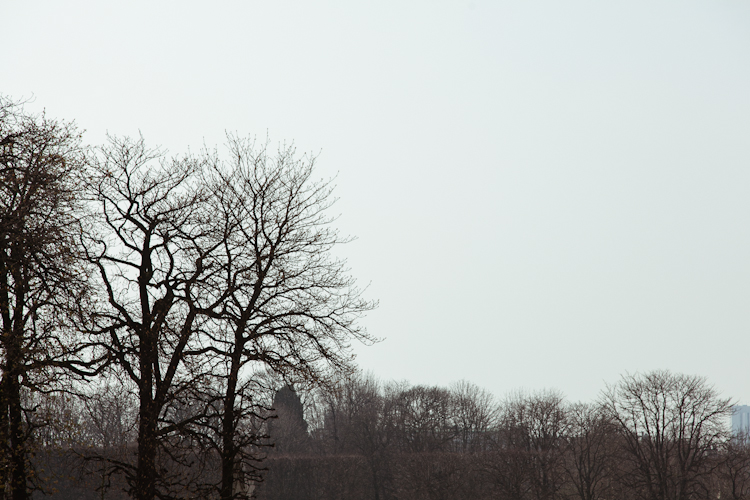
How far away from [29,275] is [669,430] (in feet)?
161

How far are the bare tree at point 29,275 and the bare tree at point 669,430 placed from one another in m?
45.9

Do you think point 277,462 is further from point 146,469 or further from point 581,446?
point 146,469

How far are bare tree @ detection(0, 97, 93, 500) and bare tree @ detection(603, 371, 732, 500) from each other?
45.9 m

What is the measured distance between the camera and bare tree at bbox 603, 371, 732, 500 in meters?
50.9

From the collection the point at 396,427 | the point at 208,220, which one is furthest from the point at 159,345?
the point at 396,427

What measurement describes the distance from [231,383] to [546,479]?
140 ft

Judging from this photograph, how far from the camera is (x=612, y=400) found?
5478 centimetres

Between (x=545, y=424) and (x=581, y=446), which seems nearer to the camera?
(x=581, y=446)

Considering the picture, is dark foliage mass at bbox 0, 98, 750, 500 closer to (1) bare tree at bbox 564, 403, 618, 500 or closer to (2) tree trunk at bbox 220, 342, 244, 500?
(2) tree trunk at bbox 220, 342, 244, 500

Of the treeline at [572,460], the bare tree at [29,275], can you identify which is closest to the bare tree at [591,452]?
the treeline at [572,460]

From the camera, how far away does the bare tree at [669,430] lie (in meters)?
50.9

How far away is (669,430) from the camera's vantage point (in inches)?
Answer: 2064

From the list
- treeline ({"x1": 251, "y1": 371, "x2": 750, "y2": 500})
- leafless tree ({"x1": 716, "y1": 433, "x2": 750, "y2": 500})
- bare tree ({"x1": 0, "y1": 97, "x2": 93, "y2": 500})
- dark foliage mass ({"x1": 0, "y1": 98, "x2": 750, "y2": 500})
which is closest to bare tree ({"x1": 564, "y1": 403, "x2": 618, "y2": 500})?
treeline ({"x1": 251, "y1": 371, "x2": 750, "y2": 500})

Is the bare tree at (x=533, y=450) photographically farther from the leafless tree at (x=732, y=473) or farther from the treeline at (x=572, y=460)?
the leafless tree at (x=732, y=473)
